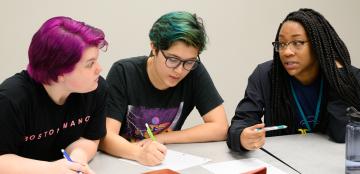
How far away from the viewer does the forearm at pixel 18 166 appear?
1208 mm

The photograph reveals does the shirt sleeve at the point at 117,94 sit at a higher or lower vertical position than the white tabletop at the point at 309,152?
higher

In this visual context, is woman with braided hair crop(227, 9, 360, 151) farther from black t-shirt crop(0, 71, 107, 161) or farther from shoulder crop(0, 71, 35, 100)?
shoulder crop(0, 71, 35, 100)

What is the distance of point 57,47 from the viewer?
1.24 metres

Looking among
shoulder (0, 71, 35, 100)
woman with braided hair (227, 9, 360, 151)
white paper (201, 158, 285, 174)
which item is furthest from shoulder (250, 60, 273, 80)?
shoulder (0, 71, 35, 100)

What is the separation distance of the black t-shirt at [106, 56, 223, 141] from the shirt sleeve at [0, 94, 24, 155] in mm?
511

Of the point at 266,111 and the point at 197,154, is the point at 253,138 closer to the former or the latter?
the point at 197,154

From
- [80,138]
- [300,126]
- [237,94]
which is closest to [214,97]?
[300,126]

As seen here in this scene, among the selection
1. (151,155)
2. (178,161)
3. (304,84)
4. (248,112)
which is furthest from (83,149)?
(304,84)

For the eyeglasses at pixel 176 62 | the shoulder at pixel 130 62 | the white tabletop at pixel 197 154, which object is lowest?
the white tabletop at pixel 197 154

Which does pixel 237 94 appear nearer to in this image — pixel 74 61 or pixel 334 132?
pixel 334 132

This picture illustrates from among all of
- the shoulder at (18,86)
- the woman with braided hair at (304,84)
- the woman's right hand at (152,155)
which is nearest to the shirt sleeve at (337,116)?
the woman with braided hair at (304,84)

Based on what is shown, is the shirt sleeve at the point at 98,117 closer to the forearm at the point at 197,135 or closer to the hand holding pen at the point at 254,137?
the forearm at the point at 197,135

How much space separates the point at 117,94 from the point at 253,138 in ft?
2.11

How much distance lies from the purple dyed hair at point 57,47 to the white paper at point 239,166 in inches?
24.6
